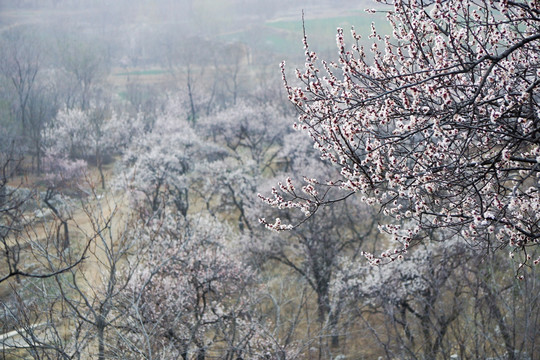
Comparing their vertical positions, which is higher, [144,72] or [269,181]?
[144,72]

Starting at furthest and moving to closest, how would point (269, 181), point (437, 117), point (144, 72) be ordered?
point (144, 72)
point (269, 181)
point (437, 117)

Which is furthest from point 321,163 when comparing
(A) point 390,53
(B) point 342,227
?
(A) point 390,53

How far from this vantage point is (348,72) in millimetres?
4527

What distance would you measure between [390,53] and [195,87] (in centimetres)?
5138

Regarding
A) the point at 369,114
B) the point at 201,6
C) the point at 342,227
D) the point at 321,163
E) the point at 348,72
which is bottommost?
the point at 369,114

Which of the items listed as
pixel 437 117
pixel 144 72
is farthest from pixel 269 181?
pixel 144 72

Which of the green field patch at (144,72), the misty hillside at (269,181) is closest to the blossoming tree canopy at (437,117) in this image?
the misty hillside at (269,181)

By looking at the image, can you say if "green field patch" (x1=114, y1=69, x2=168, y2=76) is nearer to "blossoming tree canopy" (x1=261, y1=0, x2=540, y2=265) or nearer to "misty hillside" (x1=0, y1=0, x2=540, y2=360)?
"misty hillside" (x1=0, y1=0, x2=540, y2=360)

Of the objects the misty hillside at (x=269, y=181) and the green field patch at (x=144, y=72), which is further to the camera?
the green field patch at (x=144, y=72)

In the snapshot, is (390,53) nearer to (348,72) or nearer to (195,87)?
(348,72)

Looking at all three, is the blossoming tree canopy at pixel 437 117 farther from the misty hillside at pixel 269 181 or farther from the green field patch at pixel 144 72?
the green field patch at pixel 144 72

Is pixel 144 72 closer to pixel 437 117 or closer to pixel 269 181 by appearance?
pixel 269 181

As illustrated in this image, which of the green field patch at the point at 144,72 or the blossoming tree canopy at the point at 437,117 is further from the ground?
the green field patch at the point at 144,72

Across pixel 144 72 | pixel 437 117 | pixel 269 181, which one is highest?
pixel 144 72
